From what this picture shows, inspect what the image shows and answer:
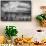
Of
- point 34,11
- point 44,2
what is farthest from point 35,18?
point 44,2

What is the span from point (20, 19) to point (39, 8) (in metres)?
0.37

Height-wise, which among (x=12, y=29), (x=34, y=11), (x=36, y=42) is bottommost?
(x=36, y=42)

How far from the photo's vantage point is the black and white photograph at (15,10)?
2.89m

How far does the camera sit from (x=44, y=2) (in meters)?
2.92

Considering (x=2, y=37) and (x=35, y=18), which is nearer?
(x=2, y=37)

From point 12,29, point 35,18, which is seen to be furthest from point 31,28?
point 12,29

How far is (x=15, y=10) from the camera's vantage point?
2.90 m

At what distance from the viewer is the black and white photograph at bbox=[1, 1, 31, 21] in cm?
289

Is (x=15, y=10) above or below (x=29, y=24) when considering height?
above

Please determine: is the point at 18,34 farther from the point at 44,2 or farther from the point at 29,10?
the point at 44,2

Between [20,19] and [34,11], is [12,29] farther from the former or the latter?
[34,11]

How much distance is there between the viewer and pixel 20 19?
2.91 metres

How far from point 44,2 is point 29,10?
29cm

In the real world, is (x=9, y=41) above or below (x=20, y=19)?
below
